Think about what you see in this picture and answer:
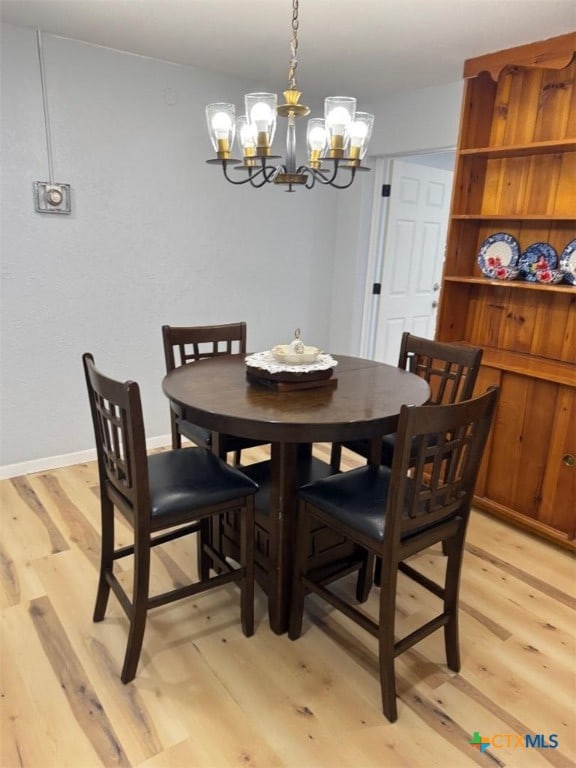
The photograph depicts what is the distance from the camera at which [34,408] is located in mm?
3119

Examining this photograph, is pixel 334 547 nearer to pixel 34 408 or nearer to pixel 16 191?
pixel 34 408

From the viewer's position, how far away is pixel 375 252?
4.05 m

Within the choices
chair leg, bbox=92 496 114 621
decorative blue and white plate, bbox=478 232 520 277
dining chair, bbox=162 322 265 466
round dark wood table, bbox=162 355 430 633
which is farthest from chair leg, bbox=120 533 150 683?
decorative blue and white plate, bbox=478 232 520 277

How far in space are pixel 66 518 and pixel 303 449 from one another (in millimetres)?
1323

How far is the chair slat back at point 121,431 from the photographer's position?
150 centimetres

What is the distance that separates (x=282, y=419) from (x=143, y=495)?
48 cm

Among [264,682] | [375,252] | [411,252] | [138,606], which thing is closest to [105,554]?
[138,606]

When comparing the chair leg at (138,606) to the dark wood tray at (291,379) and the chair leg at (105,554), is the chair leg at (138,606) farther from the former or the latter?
the dark wood tray at (291,379)

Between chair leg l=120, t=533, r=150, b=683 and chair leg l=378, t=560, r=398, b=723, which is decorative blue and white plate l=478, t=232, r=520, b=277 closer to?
chair leg l=378, t=560, r=398, b=723

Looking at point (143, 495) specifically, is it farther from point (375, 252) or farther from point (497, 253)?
point (375, 252)

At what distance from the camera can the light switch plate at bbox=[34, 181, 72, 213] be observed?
2871 millimetres

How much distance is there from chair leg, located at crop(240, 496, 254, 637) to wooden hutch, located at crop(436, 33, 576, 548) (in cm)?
153

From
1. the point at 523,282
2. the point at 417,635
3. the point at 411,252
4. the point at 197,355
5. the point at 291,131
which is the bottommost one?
the point at 417,635

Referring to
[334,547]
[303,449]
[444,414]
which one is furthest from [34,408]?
[444,414]
